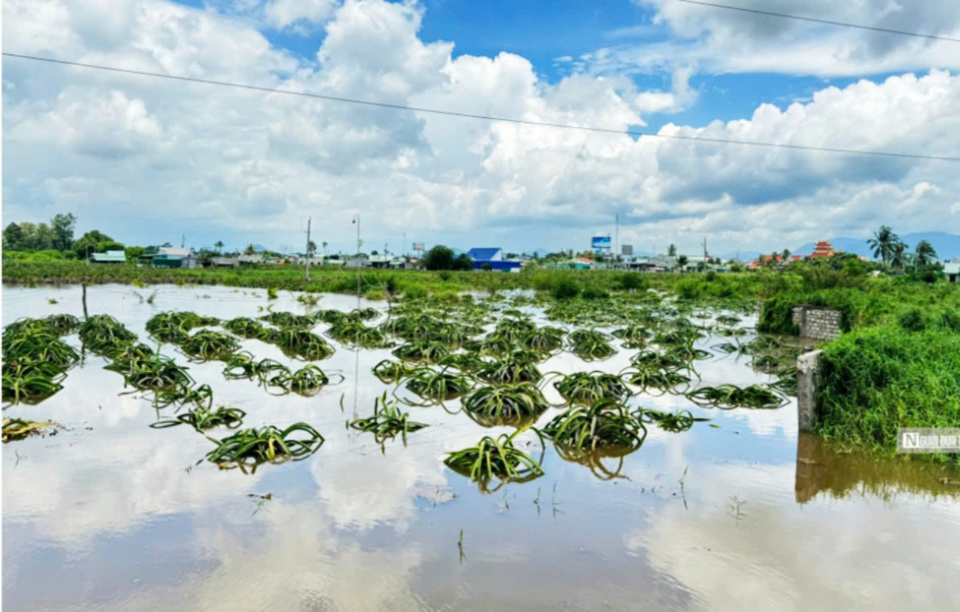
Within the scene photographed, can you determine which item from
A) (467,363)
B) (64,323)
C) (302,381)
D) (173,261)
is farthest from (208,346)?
(173,261)

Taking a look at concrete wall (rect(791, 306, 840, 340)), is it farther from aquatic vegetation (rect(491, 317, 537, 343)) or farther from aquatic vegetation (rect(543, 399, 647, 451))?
aquatic vegetation (rect(543, 399, 647, 451))

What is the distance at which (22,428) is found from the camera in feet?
24.6

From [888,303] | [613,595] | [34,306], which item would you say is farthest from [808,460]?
[34,306]

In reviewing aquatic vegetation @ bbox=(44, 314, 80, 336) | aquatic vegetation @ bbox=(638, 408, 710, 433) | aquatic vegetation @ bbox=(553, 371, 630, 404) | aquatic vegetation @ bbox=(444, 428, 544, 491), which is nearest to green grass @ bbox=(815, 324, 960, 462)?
aquatic vegetation @ bbox=(638, 408, 710, 433)

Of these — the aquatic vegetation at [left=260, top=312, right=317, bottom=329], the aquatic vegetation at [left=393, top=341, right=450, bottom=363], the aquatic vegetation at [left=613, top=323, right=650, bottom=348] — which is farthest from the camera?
the aquatic vegetation at [left=260, top=312, right=317, bottom=329]

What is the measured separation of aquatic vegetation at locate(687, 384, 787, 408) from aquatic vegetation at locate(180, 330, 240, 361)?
33.7 feet

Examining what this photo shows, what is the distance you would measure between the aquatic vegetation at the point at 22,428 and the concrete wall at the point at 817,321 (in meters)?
17.9

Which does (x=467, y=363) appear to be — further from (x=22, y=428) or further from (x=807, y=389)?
(x=22, y=428)

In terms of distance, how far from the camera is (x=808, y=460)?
7113mm

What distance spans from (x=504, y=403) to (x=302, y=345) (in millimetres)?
7655

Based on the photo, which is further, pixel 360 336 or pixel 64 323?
pixel 64 323

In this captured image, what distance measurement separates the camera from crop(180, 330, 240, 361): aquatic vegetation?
14.0 metres

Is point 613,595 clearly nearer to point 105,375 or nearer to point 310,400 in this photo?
point 310,400

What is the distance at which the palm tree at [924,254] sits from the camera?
7194 centimetres
